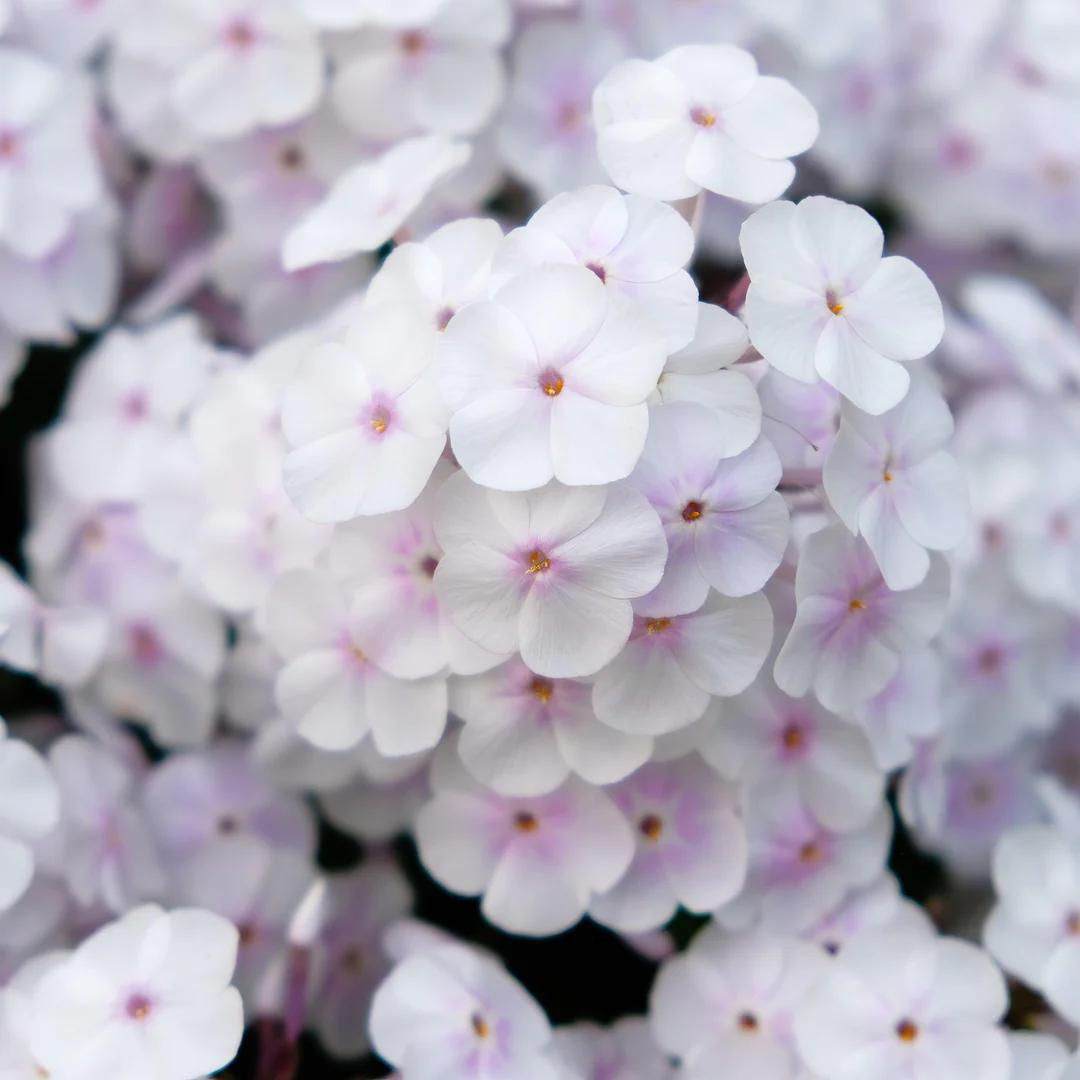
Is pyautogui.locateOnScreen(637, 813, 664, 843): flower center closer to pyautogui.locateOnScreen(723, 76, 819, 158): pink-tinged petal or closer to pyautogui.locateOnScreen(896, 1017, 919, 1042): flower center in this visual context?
pyautogui.locateOnScreen(896, 1017, 919, 1042): flower center

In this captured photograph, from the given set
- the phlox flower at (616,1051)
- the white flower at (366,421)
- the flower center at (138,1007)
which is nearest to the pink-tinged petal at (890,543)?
the white flower at (366,421)

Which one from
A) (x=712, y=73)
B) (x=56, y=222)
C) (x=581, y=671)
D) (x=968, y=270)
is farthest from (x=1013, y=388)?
(x=56, y=222)

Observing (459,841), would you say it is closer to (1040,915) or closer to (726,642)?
Answer: (726,642)

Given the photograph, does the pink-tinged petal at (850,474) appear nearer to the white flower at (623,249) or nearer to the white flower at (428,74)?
the white flower at (623,249)

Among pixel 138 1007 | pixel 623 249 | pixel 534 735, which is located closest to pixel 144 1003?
pixel 138 1007

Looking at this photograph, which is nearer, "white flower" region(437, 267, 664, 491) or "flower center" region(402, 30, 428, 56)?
"white flower" region(437, 267, 664, 491)

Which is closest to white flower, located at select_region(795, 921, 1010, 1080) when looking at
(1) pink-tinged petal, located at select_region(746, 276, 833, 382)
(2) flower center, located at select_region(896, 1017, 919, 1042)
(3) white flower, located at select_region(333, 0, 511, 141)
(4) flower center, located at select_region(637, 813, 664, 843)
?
(2) flower center, located at select_region(896, 1017, 919, 1042)
